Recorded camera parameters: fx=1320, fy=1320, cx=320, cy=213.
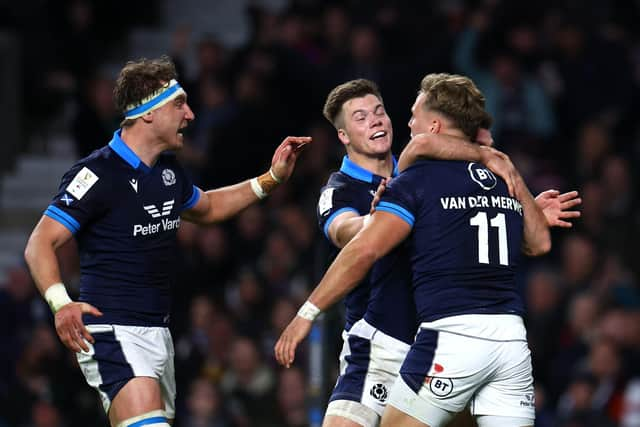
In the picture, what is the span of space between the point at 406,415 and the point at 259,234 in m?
6.13

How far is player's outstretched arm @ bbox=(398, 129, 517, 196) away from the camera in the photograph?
211 inches

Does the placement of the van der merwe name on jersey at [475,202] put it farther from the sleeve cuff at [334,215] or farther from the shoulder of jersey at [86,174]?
the shoulder of jersey at [86,174]

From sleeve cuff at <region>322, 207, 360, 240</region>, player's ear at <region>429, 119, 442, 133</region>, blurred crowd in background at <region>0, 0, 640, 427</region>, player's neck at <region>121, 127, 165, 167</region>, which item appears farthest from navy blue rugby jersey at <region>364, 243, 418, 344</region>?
blurred crowd in background at <region>0, 0, 640, 427</region>

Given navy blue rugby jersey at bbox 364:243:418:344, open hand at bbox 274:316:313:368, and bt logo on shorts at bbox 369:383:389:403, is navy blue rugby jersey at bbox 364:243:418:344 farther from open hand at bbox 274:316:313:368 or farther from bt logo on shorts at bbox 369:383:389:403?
open hand at bbox 274:316:313:368

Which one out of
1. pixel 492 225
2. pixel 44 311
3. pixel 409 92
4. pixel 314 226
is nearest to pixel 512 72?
pixel 409 92

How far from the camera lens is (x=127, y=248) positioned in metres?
5.89

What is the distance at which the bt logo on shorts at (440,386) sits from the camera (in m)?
5.16

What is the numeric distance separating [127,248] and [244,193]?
902mm

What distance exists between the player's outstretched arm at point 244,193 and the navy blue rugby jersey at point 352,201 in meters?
0.42

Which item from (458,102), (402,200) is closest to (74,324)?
(402,200)

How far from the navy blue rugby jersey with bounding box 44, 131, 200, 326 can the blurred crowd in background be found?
3.41 meters

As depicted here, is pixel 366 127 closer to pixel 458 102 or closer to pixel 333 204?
pixel 333 204

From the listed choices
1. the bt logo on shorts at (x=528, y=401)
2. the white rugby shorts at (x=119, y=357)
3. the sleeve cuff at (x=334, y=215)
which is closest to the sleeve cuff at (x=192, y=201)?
the white rugby shorts at (x=119, y=357)

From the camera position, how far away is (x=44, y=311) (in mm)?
11344
